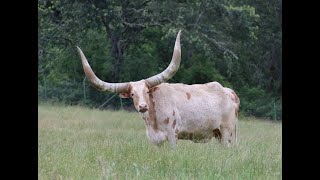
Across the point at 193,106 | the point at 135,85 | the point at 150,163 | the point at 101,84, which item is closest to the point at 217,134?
the point at 193,106

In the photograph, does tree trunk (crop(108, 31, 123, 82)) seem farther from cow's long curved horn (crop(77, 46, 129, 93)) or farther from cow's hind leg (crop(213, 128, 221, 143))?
cow's long curved horn (crop(77, 46, 129, 93))

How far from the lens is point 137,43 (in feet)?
99.1

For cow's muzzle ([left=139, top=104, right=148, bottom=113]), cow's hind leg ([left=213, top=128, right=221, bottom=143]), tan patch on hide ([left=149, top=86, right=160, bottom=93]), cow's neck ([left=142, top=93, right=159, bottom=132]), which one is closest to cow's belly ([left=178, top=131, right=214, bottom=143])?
cow's hind leg ([left=213, top=128, right=221, bottom=143])

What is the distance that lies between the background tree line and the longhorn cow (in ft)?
50.3

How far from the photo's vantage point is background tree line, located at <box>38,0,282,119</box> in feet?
90.1

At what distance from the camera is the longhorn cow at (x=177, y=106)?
952cm

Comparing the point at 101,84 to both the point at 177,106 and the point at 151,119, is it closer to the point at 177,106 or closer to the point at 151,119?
the point at 151,119

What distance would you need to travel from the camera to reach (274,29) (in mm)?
35312

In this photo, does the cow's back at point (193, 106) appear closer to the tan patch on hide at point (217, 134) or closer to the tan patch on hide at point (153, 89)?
the tan patch on hide at point (153, 89)

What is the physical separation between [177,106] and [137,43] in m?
20.5

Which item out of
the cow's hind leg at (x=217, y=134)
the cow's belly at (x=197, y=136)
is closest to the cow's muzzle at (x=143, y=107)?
the cow's belly at (x=197, y=136)

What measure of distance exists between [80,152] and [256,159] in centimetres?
241

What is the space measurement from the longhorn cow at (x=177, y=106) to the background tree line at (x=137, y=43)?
1534cm
